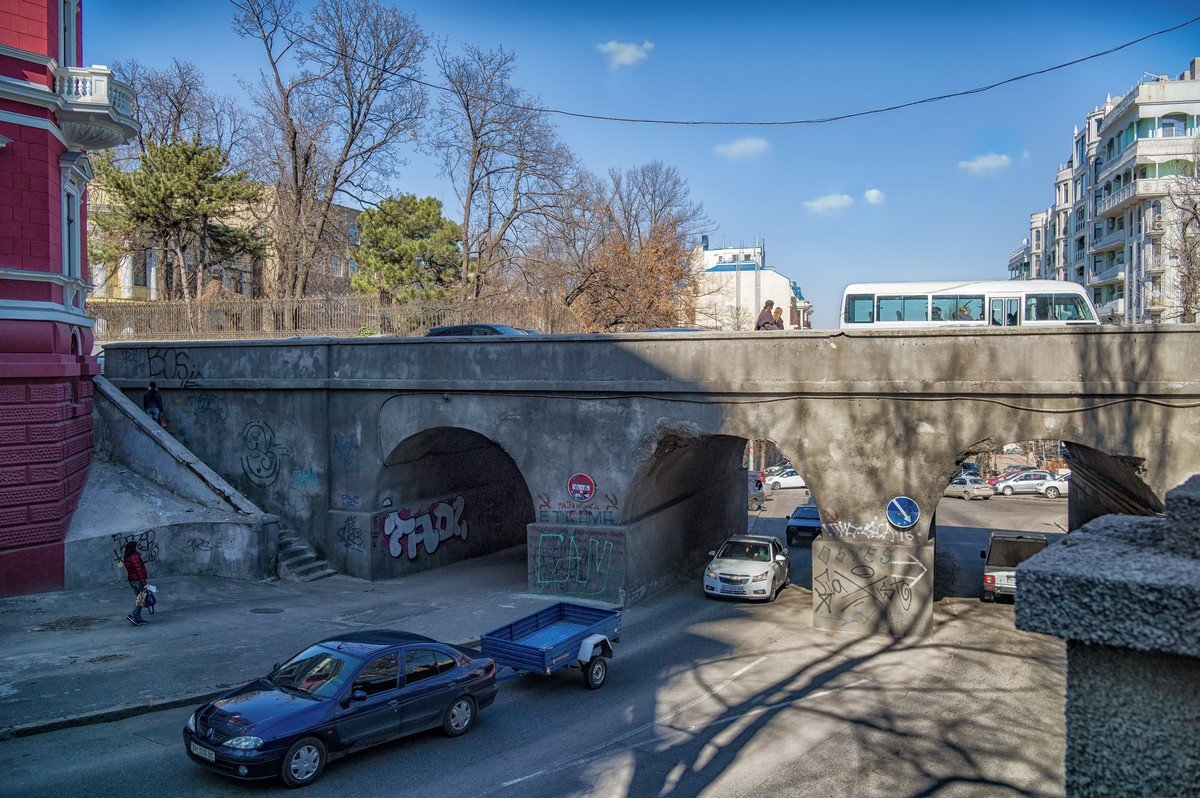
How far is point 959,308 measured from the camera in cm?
2292

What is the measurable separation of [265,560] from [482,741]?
1096 centimetres

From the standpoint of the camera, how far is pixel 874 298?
23.6 m

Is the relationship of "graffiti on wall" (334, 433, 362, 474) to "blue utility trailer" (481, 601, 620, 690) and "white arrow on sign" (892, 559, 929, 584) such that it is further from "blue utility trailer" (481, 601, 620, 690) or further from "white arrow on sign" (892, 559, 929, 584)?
"white arrow on sign" (892, 559, 929, 584)

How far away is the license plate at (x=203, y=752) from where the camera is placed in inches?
374

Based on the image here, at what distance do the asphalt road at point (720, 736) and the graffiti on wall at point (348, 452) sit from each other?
7.36 meters

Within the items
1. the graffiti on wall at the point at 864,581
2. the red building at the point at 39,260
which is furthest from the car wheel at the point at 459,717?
the red building at the point at 39,260

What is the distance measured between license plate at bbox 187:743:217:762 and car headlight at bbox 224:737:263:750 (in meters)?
0.21

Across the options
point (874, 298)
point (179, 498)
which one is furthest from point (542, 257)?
point (179, 498)

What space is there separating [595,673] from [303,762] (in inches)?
200

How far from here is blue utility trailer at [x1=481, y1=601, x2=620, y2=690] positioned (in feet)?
42.2

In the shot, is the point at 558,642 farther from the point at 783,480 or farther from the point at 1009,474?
the point at 1009,474

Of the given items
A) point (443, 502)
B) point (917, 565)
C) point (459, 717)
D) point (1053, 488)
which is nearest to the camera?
point (459, 717)

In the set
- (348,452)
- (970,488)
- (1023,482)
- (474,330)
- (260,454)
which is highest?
(474,330)

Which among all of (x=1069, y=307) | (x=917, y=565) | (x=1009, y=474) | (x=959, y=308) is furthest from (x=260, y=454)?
(x=1009, y=474)
